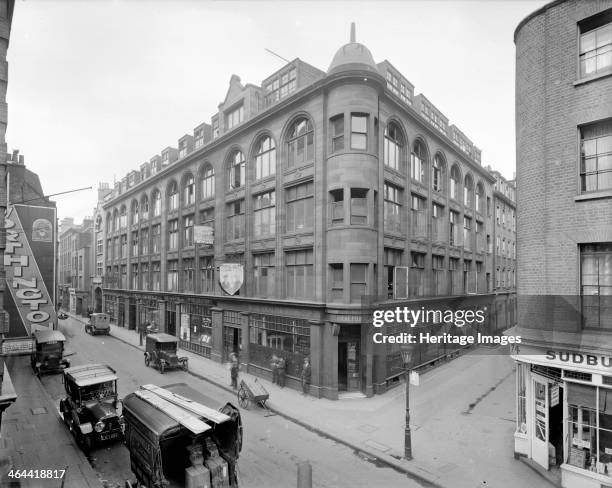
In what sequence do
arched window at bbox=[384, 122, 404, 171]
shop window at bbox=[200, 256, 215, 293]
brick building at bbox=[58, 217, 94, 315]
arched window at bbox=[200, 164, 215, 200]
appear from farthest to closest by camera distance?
brick building at bbox=[58, 217, 94, 315]
arched window at bbox=[200, 164, 215, 200]
shop window at bbox=[200, 256, 215, 293]
arched window at bbox=[384, 122, 404, 171]

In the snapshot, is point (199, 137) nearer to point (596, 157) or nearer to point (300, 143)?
point (300, 143)

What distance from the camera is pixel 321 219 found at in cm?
2027

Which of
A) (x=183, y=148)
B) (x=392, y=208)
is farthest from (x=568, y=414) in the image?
(x=183, y=148)

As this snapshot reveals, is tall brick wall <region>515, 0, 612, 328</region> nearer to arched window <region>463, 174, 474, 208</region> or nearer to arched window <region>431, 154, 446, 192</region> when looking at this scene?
arched window <region>431, 154, 446, 192</region>

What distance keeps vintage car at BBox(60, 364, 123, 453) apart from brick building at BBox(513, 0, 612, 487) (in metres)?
13.8

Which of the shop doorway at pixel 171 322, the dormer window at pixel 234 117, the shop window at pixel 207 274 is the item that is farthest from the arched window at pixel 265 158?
the shop doorway at pixel 171 322

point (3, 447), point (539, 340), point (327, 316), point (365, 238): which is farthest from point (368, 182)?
point (3, 447)

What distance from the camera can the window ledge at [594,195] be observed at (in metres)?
10.2

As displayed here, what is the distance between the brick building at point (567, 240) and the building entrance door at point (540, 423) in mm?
30

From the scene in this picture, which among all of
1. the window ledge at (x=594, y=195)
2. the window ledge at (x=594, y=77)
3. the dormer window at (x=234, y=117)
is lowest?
the window ledge at (x=594, y=195)

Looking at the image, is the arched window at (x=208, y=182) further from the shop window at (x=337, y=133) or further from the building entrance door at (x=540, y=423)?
the building entrance door at (x=540, y=423)

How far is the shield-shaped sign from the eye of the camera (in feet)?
81.1

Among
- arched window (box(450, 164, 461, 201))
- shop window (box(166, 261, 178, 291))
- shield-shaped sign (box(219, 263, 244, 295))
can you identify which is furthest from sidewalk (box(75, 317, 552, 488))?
arched window (box(450, 164, 461, 201))

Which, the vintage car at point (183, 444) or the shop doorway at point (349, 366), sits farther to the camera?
the shop doorway at point (349, 366)
